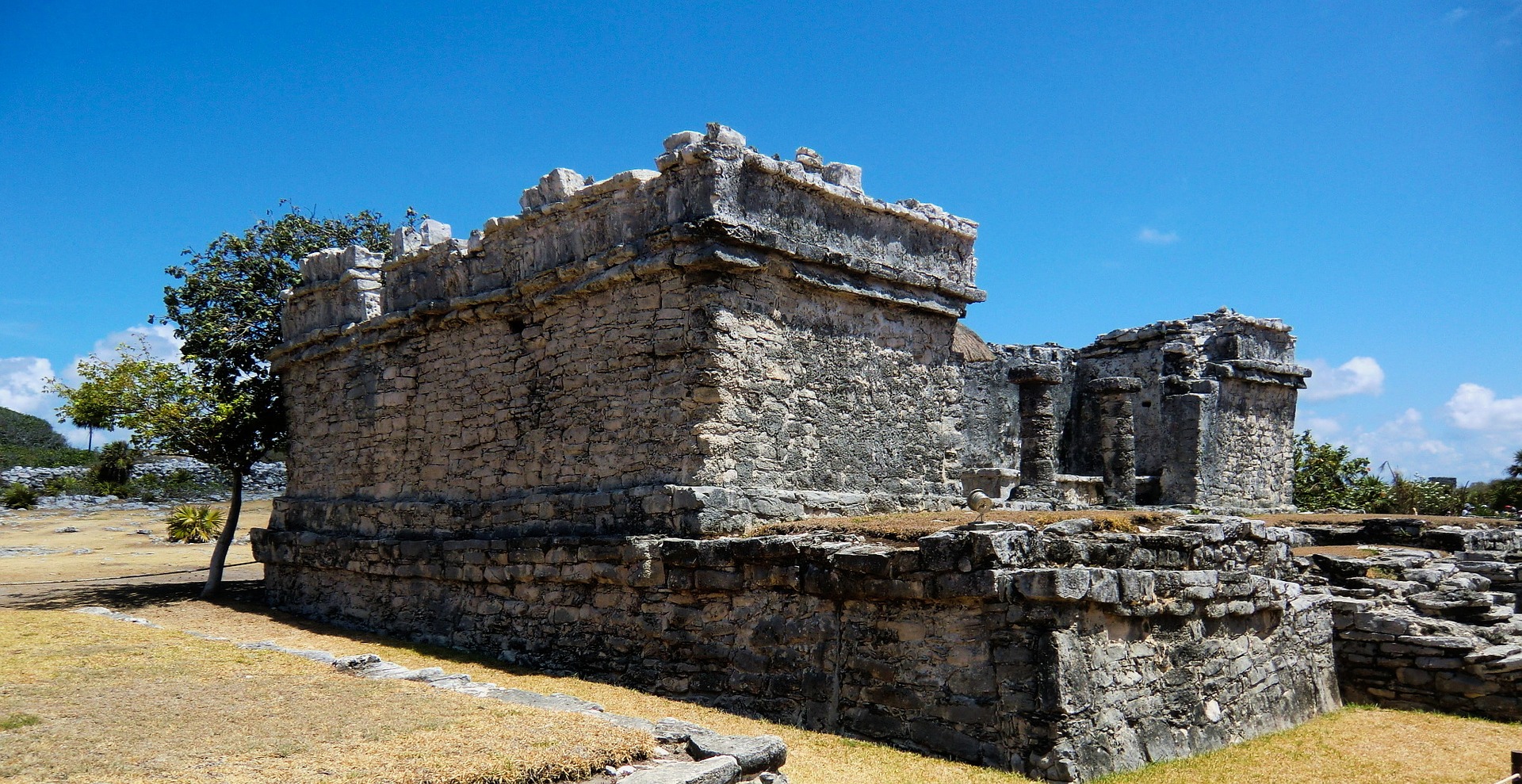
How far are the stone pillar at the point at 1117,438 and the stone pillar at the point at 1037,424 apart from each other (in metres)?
0.88

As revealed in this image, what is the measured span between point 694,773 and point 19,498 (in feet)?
116

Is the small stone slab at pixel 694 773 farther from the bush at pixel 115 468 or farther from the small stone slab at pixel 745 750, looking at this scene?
the bush at pixel 115 468

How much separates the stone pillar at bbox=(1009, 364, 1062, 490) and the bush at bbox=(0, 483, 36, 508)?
31176 mm

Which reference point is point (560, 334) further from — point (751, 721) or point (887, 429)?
point (751, 721)

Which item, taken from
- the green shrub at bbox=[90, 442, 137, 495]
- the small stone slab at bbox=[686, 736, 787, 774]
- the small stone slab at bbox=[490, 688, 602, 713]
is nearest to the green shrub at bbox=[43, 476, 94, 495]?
the green shrub at bbox=[90, 442, 137, 495]

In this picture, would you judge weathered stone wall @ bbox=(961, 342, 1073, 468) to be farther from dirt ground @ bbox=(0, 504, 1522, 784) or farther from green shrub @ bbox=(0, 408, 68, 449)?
green shrub @ bbox=(0, 408, 68, 449)

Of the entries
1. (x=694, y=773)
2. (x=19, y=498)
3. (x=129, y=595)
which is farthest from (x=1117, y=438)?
(x=19, y=498)

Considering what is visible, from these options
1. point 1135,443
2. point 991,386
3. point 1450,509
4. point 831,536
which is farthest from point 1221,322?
point 831,536

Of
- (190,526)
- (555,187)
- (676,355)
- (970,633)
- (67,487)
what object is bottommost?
(190,526)

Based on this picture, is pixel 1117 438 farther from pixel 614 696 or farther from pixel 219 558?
pixel 219 558

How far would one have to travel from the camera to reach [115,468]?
1447 inches

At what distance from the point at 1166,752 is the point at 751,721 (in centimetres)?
299

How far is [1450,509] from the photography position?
23.4m

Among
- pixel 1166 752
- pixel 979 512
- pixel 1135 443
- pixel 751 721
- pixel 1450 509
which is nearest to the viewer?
pixel 1166 752
